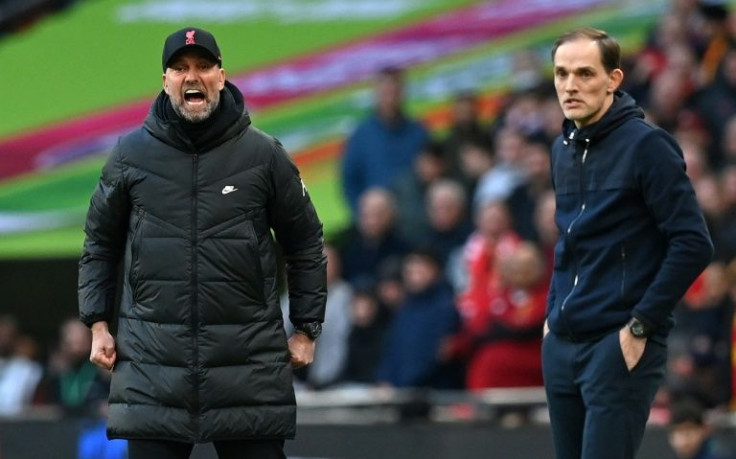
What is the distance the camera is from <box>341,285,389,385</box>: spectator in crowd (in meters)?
12.2

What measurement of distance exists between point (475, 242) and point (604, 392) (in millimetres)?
6031

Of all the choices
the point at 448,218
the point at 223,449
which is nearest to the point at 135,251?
the point at 223,449

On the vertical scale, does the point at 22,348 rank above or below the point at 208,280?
below

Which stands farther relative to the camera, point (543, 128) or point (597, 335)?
point (543, 128)

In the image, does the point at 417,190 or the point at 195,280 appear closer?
the point at 195,280

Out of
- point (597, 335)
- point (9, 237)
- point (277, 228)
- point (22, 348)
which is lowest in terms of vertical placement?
point (22, 348)

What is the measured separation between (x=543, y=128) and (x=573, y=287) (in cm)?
658

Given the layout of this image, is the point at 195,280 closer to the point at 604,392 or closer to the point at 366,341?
the point at 604,392

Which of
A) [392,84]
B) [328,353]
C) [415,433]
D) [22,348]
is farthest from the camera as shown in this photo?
[22,348]

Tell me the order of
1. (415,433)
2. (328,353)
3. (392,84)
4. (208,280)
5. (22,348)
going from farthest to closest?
(22,348) < (392,84) < (328,353) < (415,433) < (208,280)

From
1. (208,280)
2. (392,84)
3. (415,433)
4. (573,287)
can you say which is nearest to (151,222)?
(208,280)

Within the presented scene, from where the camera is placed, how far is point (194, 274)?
5773 mm

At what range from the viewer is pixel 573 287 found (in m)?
6.10

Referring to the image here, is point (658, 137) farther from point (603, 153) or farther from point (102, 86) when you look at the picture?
point (102, 86)
